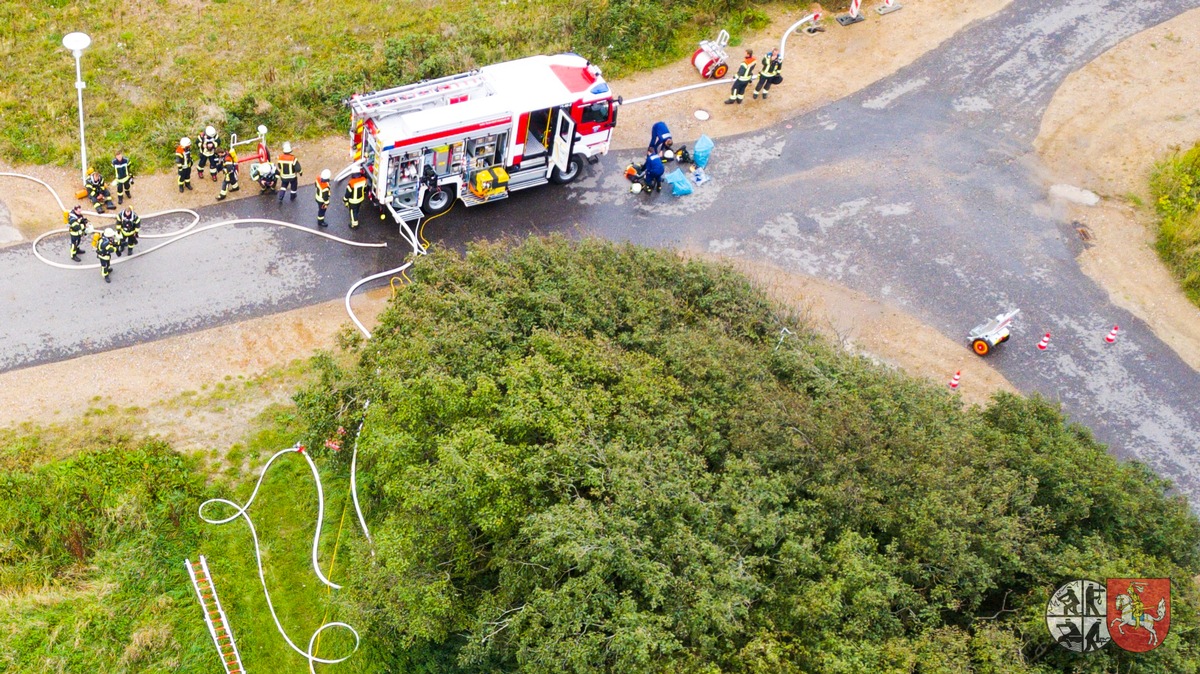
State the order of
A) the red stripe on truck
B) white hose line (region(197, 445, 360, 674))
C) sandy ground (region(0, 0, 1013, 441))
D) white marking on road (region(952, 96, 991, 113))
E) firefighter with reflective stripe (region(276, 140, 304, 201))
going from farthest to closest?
1. white marking on road (region(952, 96, 991, 113))
2. firefighter with reflective stripe (region(276, 140, 304, 201))
3. the red stripe on truck
4. sandy ground (region(0, 0, 1013, 441))
5. white hose line (region(197, 445, 360, 674))

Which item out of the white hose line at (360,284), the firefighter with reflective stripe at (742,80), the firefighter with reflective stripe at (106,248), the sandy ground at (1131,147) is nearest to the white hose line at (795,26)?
the firefighter with reflective stripe at (742,80)

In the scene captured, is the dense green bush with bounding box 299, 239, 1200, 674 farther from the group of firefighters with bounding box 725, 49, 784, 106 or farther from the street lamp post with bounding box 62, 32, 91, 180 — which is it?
the group of firefighters with bounding box 725, 49, 784, 106

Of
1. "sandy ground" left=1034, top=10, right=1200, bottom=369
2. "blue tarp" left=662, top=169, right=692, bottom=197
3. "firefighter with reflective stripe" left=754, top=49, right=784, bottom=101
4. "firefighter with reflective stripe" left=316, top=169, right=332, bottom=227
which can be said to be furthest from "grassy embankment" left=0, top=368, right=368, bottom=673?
"sandy ground" left=1034, top=10, right=1200, bottom=369

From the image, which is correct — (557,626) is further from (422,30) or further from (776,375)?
(422,30)

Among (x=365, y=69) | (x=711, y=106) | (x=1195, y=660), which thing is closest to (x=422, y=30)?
(x=365, y=69)

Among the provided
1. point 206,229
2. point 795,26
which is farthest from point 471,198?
point 795,26

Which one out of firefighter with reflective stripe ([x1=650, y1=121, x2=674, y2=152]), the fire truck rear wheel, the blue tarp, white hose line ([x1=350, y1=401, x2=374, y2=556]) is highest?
firefighter with reflective stripe ([x1=650, y1=121, x2=674, y2=152])
